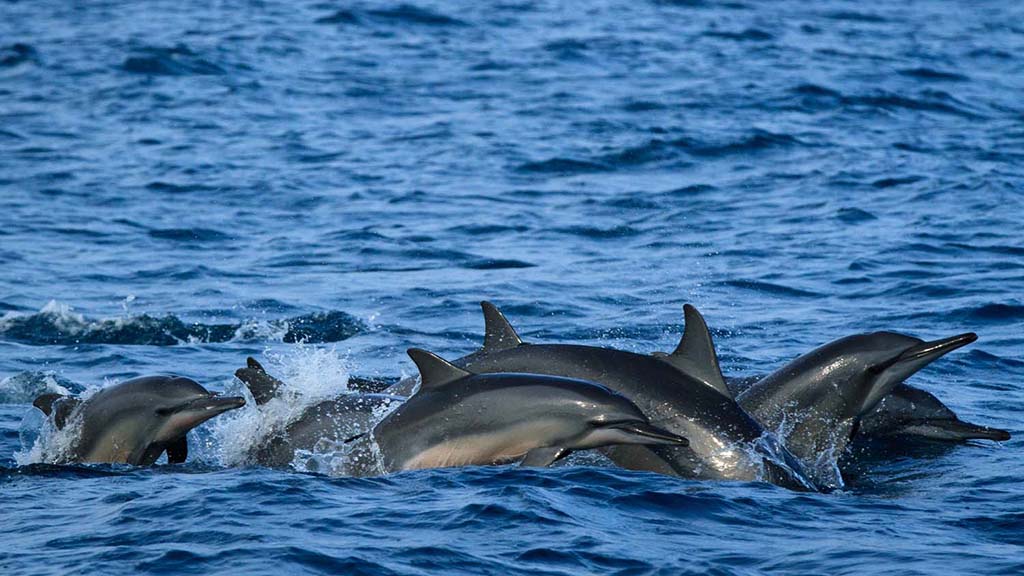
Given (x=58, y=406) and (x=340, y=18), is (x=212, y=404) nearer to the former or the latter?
(x=58, y=406)

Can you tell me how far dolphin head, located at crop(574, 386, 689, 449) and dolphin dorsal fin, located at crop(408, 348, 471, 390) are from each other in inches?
37.5

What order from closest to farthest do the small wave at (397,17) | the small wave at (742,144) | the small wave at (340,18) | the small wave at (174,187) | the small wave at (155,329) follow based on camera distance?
1. the small wave at (155,329)
2. the small wave at (174,187)
3. the small wave at (742,144)
4. the small wave at (397,17)
5. the small wave at (340,18)

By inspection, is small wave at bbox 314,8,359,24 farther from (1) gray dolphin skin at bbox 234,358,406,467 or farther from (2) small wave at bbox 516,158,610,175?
(1) gray dolphin skin at bbox 234,358,406,467

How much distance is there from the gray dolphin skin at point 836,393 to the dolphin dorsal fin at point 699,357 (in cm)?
78

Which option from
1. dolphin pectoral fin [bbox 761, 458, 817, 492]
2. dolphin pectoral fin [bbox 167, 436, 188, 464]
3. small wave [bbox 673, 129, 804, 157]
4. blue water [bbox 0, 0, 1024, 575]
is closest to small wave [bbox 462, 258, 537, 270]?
blue water [bbox 0, 0, 1024, 575]

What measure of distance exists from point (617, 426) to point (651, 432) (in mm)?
225

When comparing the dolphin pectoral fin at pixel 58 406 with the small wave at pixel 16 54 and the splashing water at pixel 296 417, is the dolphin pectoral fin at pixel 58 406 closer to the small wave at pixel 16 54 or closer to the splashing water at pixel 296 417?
the splashing water at pixel 296 417

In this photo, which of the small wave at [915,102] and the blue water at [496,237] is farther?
the small wave at [915,102]

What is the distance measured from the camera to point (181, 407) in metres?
11.2

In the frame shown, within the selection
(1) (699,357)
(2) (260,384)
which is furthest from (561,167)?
(1) (699,357)

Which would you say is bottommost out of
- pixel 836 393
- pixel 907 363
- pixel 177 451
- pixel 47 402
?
pixel 177 451

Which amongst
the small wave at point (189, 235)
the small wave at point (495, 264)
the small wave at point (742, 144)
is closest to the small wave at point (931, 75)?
the small wave at point (742, 144)

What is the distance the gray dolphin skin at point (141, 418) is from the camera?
11164 mm

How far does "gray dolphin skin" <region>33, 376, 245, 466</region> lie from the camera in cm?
1116
